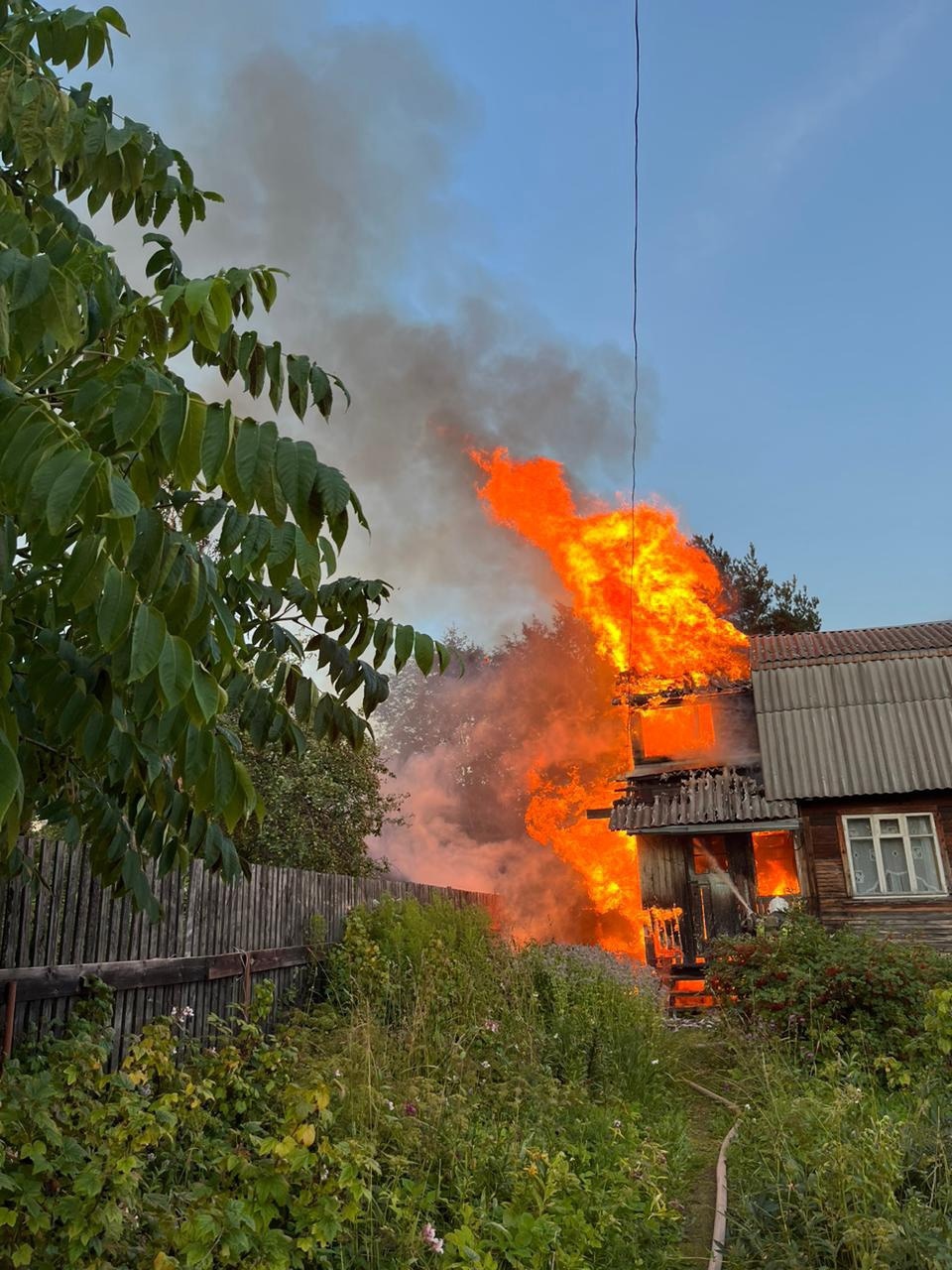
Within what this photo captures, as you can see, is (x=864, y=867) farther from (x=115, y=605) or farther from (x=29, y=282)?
(x=29, y=282)

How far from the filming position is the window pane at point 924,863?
16500 mm

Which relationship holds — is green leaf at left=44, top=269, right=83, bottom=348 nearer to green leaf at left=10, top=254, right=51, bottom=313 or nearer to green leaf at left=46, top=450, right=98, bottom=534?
green leaf at left=10, top=254, right=51, bottom=313

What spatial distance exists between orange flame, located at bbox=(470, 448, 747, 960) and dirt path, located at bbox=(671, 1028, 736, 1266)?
27.6 feet

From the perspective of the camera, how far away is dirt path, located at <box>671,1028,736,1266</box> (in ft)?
17.0

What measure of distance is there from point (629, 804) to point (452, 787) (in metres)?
24.5

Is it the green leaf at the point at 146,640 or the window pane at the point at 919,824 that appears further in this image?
the window pane at the point at 919,824

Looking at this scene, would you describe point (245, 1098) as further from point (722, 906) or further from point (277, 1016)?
point (722, 906)

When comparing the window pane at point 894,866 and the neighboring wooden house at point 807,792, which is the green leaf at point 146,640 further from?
the window pane at point 894,866

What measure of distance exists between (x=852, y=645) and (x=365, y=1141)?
1805 cm

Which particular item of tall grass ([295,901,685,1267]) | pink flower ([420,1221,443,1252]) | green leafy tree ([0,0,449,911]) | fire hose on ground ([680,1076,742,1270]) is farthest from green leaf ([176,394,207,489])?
fire hose on ground ([680,1076,742,1270])

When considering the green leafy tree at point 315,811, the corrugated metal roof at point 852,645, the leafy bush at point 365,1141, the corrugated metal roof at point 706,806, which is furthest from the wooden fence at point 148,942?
the corrugated metal roof at point 852,645

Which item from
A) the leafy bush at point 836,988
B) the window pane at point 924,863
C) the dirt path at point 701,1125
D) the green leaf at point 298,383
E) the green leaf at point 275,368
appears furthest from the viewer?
the window pane at point 924,863

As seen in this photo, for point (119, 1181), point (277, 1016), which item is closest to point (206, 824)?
point (119, 1181)

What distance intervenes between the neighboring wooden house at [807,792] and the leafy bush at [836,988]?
21.5ft
